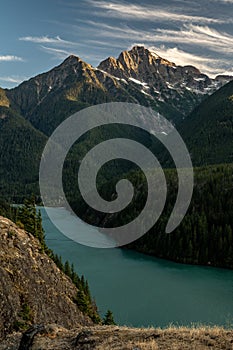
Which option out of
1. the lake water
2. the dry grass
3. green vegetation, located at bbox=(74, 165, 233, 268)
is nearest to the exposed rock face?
the dry grass

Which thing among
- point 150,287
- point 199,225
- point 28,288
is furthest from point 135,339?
point 199,225

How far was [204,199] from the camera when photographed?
162875 millimetres

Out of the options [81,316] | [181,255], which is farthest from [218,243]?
[81,316]

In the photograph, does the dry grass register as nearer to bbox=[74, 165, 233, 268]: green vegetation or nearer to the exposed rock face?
the exposed rock face

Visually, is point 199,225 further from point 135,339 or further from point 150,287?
point 135,339

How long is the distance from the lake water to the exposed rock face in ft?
81.0

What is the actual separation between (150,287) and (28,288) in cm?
6109

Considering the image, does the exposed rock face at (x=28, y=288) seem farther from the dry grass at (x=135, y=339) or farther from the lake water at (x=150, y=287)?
the lake water at (x=150, y=287)

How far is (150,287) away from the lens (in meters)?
95.7

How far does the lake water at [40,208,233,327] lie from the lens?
75.1 meters

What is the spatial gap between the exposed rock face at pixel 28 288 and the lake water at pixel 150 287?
24.7m

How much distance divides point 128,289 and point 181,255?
49258 mm

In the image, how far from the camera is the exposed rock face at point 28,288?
35.7 metres

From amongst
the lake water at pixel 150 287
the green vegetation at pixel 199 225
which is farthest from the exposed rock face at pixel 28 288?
the green vegetation at pixel 199 225
